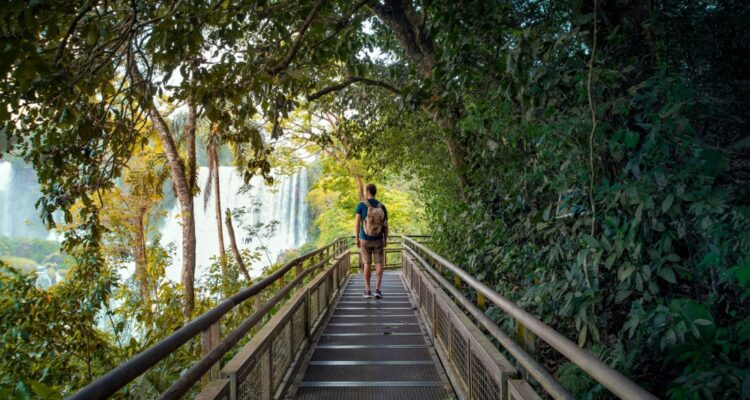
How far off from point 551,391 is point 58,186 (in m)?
3.61

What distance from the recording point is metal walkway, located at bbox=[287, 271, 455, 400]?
3.41 m

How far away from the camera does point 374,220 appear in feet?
22.6

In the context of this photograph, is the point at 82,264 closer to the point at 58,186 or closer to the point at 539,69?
the point at 58,186

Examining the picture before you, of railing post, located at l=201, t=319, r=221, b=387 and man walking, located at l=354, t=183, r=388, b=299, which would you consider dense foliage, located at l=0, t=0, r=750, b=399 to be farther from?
man walking, located at l=354, t=183, r=388, b=299

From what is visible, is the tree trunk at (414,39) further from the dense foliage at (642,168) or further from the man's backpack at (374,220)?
the dense foliage at (642,168)

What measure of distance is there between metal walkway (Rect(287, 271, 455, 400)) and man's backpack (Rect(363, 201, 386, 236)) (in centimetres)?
117

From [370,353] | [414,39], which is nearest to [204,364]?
[370,353]

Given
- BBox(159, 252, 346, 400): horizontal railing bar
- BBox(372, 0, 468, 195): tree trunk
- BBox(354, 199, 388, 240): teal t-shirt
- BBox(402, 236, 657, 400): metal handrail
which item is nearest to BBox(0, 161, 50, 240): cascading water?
BBox(354, 199, 388, 240): teal t-shirt

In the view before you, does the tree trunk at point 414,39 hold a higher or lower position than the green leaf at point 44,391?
higher

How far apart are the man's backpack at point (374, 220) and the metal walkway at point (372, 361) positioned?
3.85 ft

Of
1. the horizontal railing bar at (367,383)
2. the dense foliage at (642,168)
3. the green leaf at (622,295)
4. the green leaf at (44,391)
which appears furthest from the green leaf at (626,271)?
the green leaf at (44,391)

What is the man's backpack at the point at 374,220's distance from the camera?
6.84m

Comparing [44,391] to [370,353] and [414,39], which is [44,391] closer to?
[370,353]

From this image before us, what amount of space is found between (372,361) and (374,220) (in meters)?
3.00
